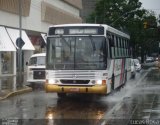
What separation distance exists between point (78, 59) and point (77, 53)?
240 millimetres

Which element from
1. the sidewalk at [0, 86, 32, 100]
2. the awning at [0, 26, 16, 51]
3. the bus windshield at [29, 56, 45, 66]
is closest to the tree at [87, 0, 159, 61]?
the awning at [0, 26, 16, 51]

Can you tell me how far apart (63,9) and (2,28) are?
904 inches

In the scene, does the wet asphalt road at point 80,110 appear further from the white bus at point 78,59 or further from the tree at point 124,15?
the tree at point 124,15

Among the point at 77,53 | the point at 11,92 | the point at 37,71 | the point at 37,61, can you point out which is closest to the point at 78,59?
the point at 77,53

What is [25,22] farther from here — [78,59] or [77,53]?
[78,59]

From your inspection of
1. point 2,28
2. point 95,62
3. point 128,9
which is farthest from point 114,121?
point 128,9

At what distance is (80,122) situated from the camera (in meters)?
13.5

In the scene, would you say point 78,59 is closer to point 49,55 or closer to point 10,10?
point 49,55

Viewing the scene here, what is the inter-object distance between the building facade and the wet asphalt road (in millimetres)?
14545

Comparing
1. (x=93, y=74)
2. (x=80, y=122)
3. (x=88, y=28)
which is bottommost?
(x=80, y=122)

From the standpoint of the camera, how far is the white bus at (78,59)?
60.2 feet

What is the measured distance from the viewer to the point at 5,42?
41.3m

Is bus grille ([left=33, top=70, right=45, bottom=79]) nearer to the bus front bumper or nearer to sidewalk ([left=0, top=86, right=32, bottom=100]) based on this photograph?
sidewalk ([left=0, top=86, right=32, bottom=100])

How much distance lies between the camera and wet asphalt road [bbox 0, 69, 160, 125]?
45.3 feet
